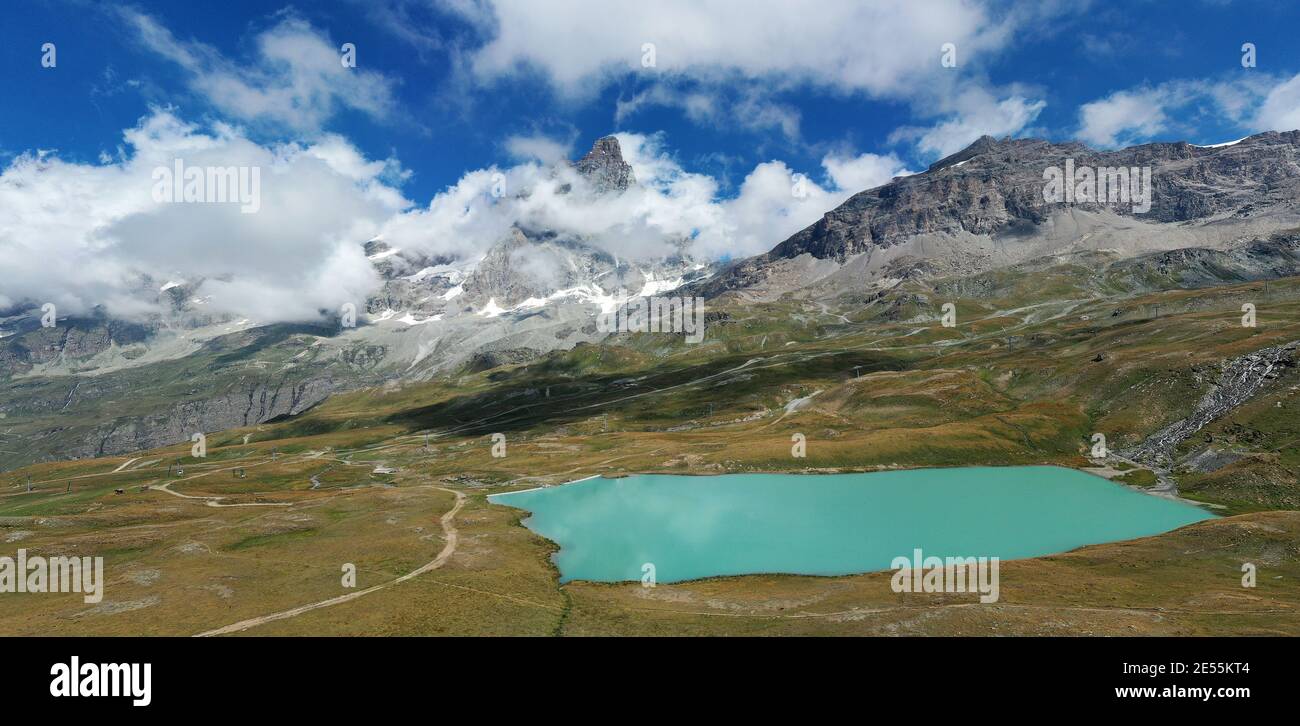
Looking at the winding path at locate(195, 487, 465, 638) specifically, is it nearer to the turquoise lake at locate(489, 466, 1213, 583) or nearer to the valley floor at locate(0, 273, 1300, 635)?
the valley floor at locate(0, 273, 1300, 635)

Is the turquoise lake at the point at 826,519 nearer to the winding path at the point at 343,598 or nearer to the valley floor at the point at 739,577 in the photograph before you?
the valley floor at the point at 739,577

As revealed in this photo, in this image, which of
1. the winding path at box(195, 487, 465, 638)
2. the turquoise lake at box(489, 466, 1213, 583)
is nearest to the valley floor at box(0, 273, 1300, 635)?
the winding path at box(195, 487, 465, 638)

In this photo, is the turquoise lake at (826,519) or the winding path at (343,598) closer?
the winding path at (343,598)

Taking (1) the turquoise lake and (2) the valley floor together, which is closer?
(2) the valley floor

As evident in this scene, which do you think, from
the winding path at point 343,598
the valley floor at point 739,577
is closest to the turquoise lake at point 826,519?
the valley floor at point 739,577

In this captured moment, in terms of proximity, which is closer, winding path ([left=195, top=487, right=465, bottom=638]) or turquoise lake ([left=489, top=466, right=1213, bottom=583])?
winding path ([left=195, top=487, right=465, bottom=638])

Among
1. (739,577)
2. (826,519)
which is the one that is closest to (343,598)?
(739,577)

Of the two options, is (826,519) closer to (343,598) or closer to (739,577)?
(739,577)
